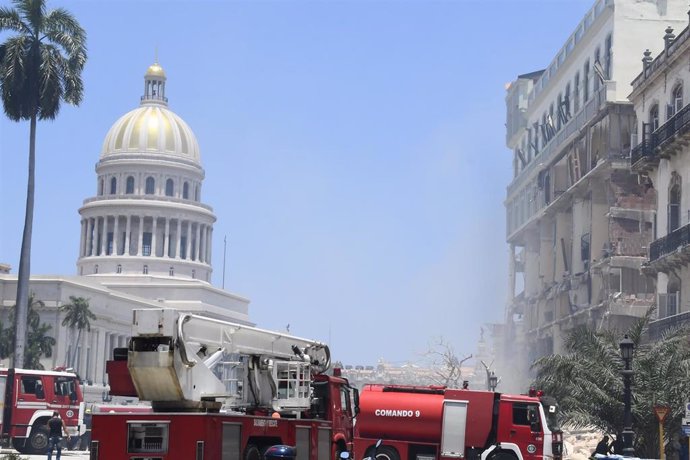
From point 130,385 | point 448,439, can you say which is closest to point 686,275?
point 448,439

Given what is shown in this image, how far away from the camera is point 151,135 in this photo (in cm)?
17038

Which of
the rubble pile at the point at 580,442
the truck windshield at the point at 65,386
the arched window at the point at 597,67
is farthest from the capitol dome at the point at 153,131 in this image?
the truck windshield at the point at 65,386

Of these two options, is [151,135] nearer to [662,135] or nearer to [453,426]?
[662,135]

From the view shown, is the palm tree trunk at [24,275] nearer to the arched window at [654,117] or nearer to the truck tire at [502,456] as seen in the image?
the arched window at [654,117]

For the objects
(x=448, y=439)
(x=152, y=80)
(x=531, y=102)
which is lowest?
(x=448, y=439)

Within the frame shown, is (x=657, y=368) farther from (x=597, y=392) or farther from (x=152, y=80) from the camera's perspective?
(x=152, y=80)

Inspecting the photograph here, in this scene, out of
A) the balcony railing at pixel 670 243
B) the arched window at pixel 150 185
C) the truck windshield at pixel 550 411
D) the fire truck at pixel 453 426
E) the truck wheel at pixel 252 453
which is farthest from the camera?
the arched window at pixel 150 185

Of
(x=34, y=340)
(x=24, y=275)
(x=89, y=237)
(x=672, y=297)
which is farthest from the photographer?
(x=89, y=237)

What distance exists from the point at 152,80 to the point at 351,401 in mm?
147791

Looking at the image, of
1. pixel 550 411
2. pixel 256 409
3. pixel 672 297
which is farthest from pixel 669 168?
pixel 256 409

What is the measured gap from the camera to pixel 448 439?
3606 centimetres

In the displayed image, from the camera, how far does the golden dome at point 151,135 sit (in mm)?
170125

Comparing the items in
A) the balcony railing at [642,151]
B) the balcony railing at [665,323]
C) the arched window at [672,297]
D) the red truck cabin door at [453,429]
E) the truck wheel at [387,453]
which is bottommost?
the truck wheel at [387,453]

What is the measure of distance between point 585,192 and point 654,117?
56.1 ft
